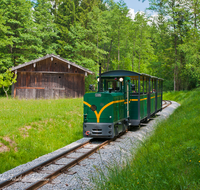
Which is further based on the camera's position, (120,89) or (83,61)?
(83,61)

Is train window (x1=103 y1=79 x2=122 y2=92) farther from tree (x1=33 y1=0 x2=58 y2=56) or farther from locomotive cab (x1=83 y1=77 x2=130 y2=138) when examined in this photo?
tree (x1=33 y1=0 x2=58 y2=56)

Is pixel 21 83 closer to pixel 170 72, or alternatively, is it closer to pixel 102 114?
pixel 102 114

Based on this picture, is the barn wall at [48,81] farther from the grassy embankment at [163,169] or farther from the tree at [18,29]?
the grassy embankment at [163,169]

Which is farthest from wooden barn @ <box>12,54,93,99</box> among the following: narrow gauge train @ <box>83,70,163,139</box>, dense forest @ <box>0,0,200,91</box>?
narrow gauge train @ <box>83,70,163,139</box>

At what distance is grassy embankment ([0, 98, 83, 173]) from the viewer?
8852 mm

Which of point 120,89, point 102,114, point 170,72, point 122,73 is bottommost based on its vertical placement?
point 102,114

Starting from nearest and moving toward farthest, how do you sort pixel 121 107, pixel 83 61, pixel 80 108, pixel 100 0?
pixel 121 107
pixel 80 108
pixel 83 61
pixel 100 0

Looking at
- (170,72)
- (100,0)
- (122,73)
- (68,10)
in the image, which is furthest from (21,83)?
(100,0)

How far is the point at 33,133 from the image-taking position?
10883 mm

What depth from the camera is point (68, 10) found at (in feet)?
159

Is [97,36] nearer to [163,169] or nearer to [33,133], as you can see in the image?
[33,133]

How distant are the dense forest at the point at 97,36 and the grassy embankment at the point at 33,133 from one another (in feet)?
54.1

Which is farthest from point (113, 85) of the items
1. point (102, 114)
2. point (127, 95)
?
point (102, 114)

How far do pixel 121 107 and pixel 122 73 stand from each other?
1736mm
